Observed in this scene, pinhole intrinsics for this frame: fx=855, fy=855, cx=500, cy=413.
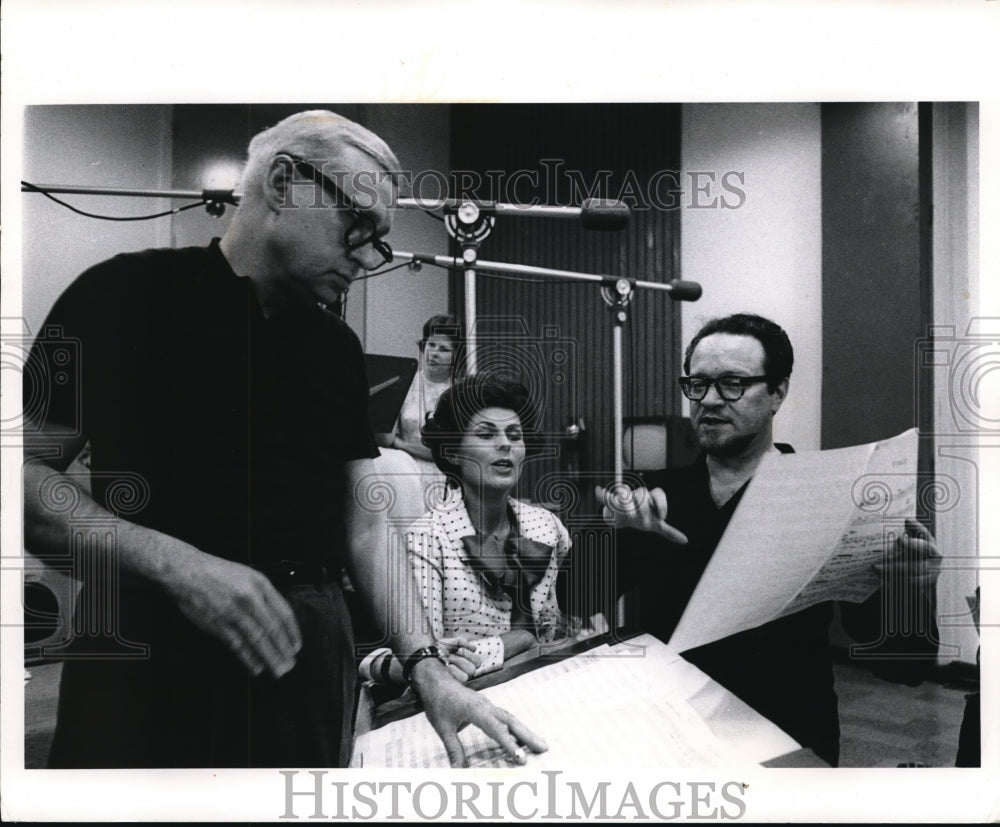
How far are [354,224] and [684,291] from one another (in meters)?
0.86

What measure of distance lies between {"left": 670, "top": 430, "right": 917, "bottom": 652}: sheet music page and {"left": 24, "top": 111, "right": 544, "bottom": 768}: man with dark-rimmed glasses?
0.61 meters

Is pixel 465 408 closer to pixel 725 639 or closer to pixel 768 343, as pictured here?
pixel 768 343

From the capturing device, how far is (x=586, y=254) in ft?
7.22

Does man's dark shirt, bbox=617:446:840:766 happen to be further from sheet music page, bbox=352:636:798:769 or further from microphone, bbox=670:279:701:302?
microphone, bbox=670:279:701:302

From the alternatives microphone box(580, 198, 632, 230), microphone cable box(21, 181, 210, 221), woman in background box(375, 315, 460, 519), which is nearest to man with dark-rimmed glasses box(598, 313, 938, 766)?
microphone box(580, 198, 632, 230)

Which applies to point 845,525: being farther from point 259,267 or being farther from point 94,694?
point 94,694

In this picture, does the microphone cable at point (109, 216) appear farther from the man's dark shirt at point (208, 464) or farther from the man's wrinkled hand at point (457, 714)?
the man's wrinkled hand at point (457, 714)

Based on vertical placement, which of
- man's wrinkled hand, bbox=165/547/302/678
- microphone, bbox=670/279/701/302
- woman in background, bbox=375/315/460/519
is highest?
microphone, bbox=670/279/701/302

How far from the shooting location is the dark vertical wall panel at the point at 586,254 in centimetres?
218

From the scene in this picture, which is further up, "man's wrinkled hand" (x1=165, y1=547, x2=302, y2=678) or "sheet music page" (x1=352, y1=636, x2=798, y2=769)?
"man's wrinkled hand" (x1=165, y1=547, x2=302, y2=678)

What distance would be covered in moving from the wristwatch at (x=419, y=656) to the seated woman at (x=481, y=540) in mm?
23

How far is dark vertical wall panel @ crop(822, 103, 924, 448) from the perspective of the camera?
2.19 metres

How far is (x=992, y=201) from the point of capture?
2213 mm

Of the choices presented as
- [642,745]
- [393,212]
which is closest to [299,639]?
[642,745]
